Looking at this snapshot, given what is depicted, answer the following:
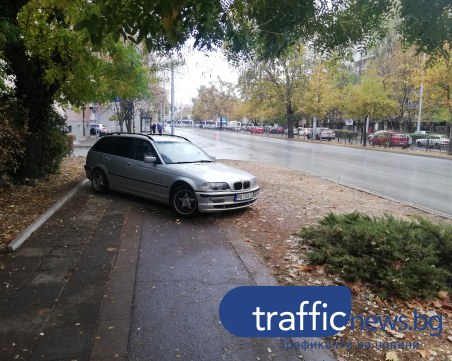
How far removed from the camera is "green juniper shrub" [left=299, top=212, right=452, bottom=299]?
14.2 ft

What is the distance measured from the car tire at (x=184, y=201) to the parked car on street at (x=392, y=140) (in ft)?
108

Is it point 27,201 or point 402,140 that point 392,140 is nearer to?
point 402,140

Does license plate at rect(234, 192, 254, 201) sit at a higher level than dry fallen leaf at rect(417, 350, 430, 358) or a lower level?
higher

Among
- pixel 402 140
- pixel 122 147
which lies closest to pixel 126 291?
pixel 122 147

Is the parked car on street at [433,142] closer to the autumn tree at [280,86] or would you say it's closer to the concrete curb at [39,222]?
the autumn tree at [280,86]

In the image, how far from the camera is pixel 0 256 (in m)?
5.32

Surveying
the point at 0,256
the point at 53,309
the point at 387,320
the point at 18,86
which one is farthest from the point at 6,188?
the point at 387,320

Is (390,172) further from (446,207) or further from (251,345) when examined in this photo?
(251,345)

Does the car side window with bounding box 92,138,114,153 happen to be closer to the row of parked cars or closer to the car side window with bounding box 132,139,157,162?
the car side window with bounding box 132,139,157,162

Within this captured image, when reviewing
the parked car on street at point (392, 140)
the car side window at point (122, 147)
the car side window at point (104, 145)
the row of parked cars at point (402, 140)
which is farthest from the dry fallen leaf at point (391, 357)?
the parked car on street at point (392, 140)

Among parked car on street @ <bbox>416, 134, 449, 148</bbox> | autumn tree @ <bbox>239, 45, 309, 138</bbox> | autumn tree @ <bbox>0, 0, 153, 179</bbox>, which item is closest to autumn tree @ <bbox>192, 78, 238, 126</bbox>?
autumn tree @ <bbox>239, 45, 309, 138</bbox>

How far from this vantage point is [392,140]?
1425 inches

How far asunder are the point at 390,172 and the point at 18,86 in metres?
14.4

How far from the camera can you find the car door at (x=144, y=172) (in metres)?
8.10
